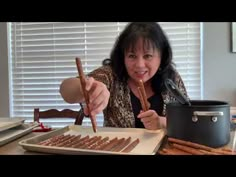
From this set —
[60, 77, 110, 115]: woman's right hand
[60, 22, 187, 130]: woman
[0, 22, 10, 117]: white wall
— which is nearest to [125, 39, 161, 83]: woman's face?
[60, 22, 187, 130]: woman

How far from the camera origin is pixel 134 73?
1.04 meters

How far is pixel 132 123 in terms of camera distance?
39.4 inches

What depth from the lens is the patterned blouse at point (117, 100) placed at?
103 centimetres

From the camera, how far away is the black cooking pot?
1.63ft

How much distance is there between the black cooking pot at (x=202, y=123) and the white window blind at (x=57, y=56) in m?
1.58

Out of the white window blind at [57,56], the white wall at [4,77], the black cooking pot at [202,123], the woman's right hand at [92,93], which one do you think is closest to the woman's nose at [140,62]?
the woman's right hand at [92,93]

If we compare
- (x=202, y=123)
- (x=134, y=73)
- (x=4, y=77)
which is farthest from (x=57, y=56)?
(x=202, y=123)

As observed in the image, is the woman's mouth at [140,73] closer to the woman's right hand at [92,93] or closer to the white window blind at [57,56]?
the woman's right hand at [92,93]

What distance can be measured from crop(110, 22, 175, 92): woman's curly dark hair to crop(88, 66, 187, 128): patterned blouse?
3 cm

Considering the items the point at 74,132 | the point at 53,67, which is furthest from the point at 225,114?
the point at 53,67

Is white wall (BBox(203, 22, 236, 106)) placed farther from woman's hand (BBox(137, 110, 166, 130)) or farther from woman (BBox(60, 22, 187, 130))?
woman's hand (BBox(137, 110, 166, 130))
